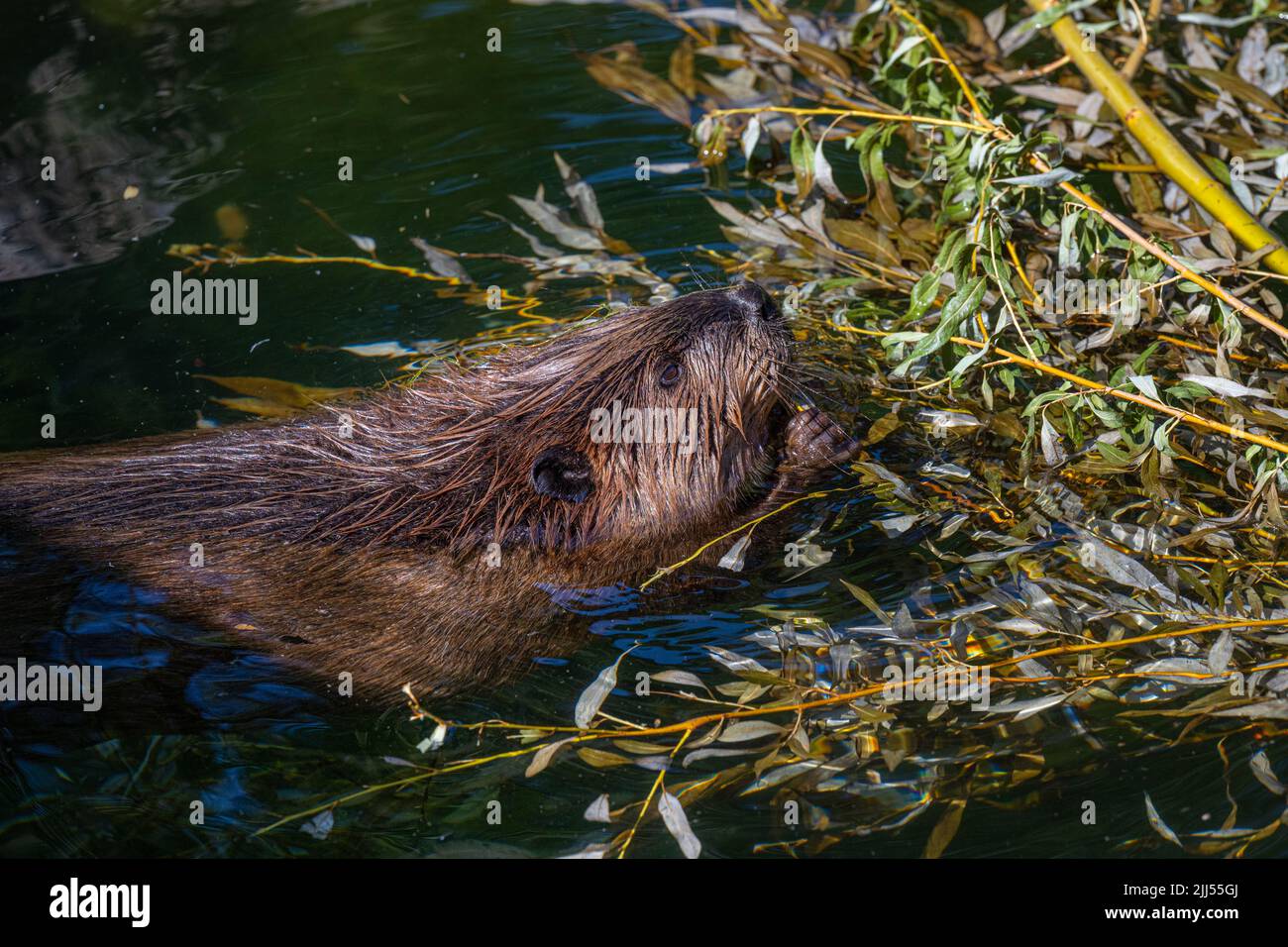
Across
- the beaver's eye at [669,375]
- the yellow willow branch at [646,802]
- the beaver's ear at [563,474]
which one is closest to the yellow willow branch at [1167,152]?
the beaver's eye at [669,375]

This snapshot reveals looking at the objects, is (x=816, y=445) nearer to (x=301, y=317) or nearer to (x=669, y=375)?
(x=669, y=375)

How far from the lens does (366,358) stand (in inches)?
198

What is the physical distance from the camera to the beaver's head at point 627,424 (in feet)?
12.4

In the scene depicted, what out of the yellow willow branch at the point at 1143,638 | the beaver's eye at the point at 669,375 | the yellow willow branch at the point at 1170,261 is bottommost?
the yellow willow branch at the point at 1143,638

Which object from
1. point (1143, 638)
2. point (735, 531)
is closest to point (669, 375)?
point (735, 531)

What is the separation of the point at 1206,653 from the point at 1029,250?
174cm

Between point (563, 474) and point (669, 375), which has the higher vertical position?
point (669, 375)

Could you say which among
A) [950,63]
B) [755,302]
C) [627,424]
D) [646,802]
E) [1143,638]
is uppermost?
[950,63]

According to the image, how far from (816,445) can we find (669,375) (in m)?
Answer: 0.52

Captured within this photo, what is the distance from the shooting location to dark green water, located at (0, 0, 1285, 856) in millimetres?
3201

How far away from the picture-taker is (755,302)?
3971mm

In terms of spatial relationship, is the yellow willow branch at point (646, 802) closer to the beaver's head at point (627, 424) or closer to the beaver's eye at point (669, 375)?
the beaver's head at point (627, 424)

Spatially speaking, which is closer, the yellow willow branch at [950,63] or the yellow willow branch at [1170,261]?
the yellow willow branch at [1170,261]

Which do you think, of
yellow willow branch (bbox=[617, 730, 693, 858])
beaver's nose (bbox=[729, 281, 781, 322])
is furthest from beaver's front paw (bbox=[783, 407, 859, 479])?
yellow willow branch (bbox=[617, 730, 693, 858])
